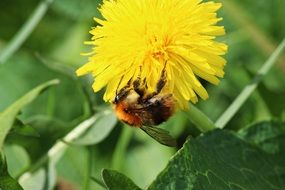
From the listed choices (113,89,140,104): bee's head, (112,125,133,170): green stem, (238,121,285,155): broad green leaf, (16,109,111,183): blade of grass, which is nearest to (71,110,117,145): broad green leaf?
(16,109,111,183): blade of grass

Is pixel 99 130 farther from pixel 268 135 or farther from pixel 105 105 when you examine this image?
pixel 268 135

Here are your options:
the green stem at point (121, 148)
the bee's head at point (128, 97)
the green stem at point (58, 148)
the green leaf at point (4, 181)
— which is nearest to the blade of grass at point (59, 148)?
the green stem at point (58, 148)

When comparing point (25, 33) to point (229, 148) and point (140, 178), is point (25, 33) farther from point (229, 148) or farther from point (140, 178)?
point (229, 148)

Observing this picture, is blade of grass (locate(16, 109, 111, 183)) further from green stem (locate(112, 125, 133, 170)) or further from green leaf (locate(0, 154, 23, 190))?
green leaf (locate(0, 154, 23, 190))

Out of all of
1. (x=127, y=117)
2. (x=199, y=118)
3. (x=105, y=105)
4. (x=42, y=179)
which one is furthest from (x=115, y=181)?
(x=105, y=105)

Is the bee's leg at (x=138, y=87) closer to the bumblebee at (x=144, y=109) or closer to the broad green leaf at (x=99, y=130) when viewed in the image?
the bumblebee at (x=144, y=109)

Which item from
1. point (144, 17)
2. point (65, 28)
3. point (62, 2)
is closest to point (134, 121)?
point (144, 17)
